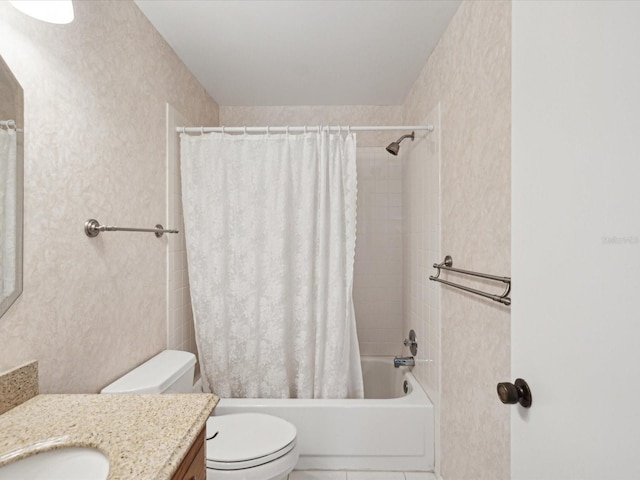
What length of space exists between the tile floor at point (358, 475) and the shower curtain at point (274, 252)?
0.39 metres

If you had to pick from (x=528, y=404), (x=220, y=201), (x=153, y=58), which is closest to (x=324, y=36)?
(x=153, y=58)

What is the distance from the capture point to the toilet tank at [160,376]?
142cm

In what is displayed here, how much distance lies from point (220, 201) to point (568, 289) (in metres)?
1.78

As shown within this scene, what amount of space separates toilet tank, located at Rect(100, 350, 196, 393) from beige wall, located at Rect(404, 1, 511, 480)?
1233 millimetres

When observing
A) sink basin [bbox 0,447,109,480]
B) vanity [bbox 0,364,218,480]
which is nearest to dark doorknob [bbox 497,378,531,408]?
vanity [bbox 0,364,218,480]

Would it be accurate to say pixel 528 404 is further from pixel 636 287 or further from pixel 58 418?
pixel 58 418

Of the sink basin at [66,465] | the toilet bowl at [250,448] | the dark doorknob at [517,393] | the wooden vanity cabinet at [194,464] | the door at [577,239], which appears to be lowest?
the toilet bowl at [250,448]

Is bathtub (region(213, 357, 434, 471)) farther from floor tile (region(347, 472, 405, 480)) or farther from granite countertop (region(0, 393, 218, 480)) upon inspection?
granite countertop (region(0, 393, 218, 480))

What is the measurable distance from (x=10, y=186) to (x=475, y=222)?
152 cm

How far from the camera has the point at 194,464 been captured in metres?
0.87

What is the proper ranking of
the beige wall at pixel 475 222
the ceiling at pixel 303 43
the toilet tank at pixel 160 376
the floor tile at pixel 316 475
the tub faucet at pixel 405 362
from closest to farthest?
1. the beige wall at pixel 475 222
2. the toilet tank at pixel 160 376
3. the ceiling at pixel 303 43
4. the floor tile at pixel 316 475
5. the tub faucet at pixel 405 362

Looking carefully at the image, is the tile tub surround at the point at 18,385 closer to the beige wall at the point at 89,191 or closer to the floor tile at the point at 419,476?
the beige wall at the point at 89,191

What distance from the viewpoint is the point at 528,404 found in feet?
2.26

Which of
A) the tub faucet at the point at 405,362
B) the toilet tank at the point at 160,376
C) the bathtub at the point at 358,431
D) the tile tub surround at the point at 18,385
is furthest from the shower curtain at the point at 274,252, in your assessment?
the tile tub surround at the point at 18,385
